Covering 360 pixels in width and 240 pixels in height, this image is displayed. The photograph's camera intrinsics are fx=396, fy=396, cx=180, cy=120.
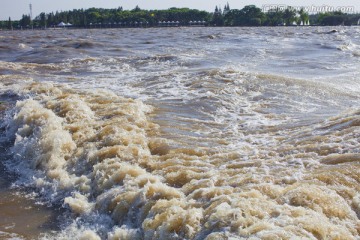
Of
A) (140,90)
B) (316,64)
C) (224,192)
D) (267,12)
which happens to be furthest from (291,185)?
(267,12)

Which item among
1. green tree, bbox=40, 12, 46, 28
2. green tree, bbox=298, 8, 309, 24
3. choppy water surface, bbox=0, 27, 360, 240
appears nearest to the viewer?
choppy water surface, bbox=0, 27, 360, 240

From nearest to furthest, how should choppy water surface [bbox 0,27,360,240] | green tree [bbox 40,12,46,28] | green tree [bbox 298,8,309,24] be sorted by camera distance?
choppy water surface [bbox 0,27,360,240]
green tree [bbox 40,12,46,28]
green tree [bbox 298,8,309,24]

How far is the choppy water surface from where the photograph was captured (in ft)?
13.3

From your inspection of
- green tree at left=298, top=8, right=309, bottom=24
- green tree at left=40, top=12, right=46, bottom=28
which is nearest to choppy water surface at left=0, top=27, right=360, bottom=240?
green tree at left=40, top=12, right=46, bottom=28

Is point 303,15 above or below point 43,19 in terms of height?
above

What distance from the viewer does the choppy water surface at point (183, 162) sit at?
405 centimetres

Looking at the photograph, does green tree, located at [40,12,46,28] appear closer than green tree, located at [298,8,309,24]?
Yes

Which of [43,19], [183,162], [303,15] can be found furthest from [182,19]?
[183,162]

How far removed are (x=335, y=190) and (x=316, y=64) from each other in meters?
15.6

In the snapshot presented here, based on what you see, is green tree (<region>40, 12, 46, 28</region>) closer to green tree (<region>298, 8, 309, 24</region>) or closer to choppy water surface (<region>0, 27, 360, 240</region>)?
green tree (<region>298, 8, 309, 24</region>)

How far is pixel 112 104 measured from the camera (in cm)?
948

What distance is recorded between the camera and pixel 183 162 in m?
5.90

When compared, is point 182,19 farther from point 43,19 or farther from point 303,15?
point 43,19

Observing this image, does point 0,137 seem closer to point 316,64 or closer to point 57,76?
point 57,76
